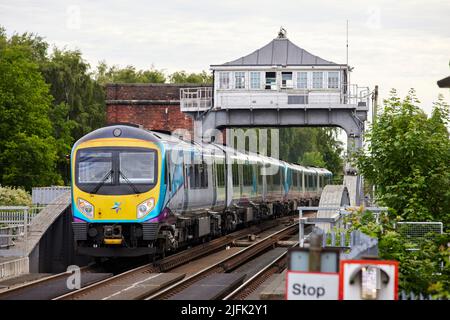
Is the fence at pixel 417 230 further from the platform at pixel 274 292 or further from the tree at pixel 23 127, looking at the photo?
the tree at pixel 23 127

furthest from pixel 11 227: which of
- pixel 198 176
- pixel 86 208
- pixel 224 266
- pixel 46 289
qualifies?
pixel 198 176

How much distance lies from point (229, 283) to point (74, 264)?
6928 millimetres

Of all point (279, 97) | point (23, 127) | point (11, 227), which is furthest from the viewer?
point (23, 127)

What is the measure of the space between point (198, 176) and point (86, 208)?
189 inches

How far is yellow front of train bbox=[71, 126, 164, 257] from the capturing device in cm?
2112

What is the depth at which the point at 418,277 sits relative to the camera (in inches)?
517

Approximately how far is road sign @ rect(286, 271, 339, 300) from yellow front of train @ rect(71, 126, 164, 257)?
41.9 feet

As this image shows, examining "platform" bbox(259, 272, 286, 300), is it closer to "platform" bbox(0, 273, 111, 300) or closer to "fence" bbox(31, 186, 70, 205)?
"platform" bbox(0, 273, 111, 300)

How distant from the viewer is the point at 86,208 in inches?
838

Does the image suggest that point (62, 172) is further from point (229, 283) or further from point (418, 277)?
point (418, 277)

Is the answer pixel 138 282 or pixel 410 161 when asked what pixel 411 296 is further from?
pixel 410 161

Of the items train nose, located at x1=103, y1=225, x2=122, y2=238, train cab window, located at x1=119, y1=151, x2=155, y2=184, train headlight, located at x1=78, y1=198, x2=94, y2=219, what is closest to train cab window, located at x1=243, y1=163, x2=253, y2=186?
train cab window, located at x1=119, y1=151, x2=155, y2=184

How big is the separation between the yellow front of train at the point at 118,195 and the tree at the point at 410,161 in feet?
16.3
